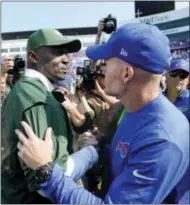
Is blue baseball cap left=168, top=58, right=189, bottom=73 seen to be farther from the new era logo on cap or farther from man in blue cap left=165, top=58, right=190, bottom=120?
the new era logo on cap

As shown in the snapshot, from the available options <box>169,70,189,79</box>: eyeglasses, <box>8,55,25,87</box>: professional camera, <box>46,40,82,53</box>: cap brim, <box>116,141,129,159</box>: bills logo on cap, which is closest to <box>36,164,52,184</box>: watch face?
<box>116,141,129,159</box>: bills logo on cap

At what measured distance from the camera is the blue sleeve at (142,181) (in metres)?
1.66

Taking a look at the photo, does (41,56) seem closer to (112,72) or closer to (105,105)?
(112,72)

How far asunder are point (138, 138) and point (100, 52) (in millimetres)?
448

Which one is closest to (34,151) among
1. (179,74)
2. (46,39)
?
(46,39)

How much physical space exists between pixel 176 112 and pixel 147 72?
0.22 m

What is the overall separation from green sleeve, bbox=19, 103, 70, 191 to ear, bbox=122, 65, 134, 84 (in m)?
0.48

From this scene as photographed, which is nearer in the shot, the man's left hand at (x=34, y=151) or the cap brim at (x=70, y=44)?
the man's left hand at (x=34, y=151)

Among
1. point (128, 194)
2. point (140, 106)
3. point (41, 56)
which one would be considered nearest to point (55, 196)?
point (128, 194)

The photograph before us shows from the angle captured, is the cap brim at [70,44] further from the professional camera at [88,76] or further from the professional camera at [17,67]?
the professional camera at [17,67]

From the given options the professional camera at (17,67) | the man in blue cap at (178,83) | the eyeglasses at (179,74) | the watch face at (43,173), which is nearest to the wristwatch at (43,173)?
the watch face at (43,173)

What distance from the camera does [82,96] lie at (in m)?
4.03

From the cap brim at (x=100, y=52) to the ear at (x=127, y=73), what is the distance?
0.11 meters

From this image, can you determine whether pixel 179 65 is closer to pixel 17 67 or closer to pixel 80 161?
pixel 17 67
